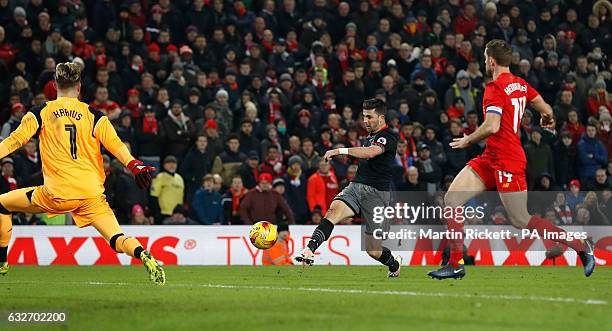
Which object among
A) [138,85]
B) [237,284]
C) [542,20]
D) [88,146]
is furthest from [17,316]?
[542,20]

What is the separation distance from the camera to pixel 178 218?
21438 mm

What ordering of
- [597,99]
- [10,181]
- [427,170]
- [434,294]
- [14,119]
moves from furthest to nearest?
[597,99] → [427,170] → [14,119] → [10,181] → [434,294]

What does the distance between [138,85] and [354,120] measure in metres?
4.84

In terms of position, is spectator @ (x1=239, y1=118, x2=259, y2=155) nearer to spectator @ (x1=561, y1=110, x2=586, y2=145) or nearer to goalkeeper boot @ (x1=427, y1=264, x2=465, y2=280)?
spectator @ (x1=561, y1=110, x2=586, y2=145)

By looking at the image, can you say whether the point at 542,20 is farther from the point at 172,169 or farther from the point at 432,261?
the point at 172,169

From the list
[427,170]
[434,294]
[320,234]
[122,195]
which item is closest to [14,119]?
[122,195]

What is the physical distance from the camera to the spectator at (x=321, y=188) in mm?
21828

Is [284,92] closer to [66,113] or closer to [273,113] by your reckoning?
[273,113]

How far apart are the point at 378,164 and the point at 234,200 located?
784 cm

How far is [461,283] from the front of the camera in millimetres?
12797

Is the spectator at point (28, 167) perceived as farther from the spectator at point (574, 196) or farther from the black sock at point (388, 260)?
the spectator at point (574, 196)

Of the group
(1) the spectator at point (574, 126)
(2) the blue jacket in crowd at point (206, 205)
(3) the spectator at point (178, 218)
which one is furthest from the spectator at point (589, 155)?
(3) the spectator at point (178, 218)

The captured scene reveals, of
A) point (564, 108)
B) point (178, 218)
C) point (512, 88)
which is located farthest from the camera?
point (564, 108)

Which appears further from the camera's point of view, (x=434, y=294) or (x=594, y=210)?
(x=594, y=210)
